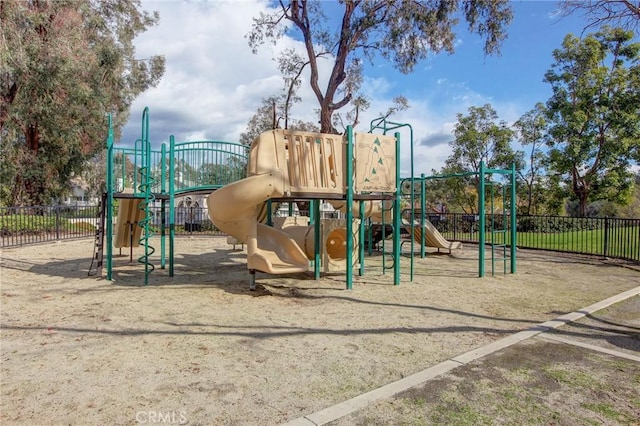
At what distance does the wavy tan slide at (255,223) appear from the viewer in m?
6.76

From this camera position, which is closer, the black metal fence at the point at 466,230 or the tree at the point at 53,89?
the black metal fence at the point at 466,230

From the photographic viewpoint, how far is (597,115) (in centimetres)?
2145

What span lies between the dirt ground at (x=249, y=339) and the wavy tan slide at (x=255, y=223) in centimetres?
56

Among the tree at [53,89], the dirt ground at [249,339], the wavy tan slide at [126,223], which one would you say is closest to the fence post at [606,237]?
the dirt ground at [249,339]

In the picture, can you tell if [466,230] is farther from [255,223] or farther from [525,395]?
[525,395]

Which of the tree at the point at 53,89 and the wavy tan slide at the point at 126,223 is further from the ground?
the tree at the point at 53,89

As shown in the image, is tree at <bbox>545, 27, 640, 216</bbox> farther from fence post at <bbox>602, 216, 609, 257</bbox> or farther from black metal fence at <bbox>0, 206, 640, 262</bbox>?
fence post at <bbox>602, 216, 609, 257</bbox>

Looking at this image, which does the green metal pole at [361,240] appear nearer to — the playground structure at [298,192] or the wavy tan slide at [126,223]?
the playground structure at [298,192]

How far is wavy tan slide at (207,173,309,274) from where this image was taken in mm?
6758

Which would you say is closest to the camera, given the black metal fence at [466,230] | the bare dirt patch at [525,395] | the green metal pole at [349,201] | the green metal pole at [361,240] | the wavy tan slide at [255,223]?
the bare dirt patch at [525,395]

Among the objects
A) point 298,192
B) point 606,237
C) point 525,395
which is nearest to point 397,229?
point 298,192

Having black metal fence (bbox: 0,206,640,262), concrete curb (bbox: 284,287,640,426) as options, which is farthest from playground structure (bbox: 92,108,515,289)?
black metal fence (bbox: 0,206,640,262)

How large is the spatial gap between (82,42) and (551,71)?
2475 centimetres

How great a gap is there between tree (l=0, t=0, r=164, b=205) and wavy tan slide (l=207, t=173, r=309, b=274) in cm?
1366
